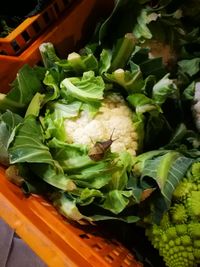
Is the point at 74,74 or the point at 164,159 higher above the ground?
the point at 74,74

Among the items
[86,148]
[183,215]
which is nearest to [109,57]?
[86,148]

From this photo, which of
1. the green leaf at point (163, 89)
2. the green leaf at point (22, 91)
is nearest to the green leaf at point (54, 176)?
the green leaf at point (22, 91)

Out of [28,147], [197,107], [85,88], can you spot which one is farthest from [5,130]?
[197,107]

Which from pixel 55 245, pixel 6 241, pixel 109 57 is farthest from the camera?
pixel 6 241

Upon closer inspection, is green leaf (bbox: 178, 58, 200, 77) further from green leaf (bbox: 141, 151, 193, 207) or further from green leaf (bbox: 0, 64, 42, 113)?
green leaf (bbox: 0, 64, 42, 113)

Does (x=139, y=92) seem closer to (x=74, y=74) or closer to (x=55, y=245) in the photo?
(x=74, y=74)

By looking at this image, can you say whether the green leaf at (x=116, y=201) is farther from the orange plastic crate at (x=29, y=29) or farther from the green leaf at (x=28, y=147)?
the orange plastic crate at (x=29, y=29)
